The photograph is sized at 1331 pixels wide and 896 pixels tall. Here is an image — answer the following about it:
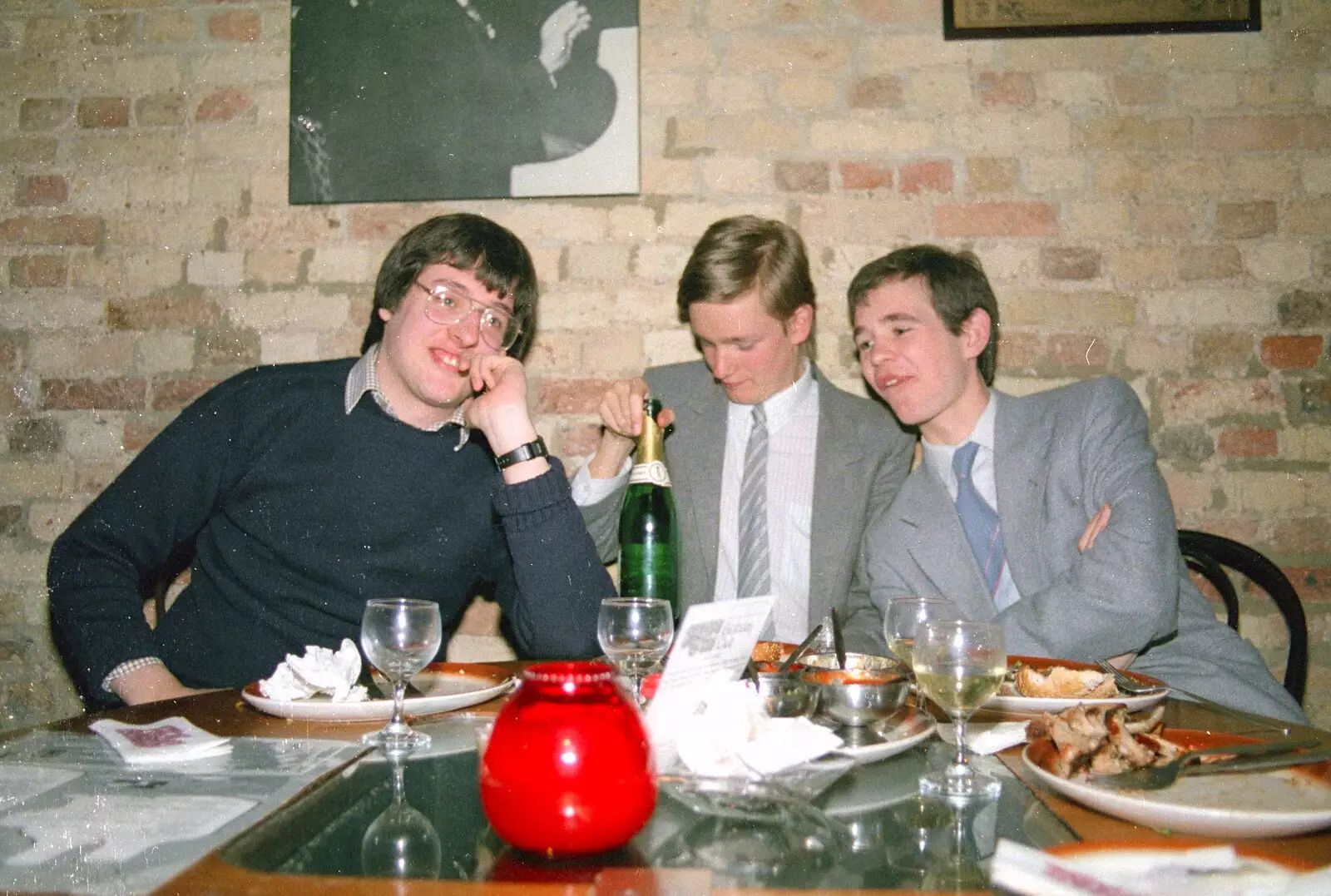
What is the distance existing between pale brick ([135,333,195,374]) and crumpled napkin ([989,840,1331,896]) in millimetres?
2548

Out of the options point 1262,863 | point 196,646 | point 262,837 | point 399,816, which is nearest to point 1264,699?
point 1262,863

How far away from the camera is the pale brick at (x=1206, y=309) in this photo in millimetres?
2455

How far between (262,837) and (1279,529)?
2523 mm

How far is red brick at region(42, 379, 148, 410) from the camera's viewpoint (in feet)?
8.63

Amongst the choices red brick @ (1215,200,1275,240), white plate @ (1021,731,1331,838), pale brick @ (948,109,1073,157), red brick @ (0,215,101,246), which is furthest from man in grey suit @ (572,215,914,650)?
red brick @ (0,215,101,246)

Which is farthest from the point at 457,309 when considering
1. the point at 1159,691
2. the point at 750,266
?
the point at 1159,691

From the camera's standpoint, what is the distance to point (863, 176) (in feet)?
8.30

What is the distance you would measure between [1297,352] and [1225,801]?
2017mm

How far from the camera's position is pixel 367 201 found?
259 cm

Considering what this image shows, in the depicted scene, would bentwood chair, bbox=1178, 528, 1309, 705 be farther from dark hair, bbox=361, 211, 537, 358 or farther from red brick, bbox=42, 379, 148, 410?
red brick, bbox=42, 379, 148, 410

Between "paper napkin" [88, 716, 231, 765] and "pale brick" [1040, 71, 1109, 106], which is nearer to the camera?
"paper napkin" [88, 716, 231, 765]

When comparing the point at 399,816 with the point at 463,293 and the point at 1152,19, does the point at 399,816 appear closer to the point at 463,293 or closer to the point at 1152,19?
the point at 463,293

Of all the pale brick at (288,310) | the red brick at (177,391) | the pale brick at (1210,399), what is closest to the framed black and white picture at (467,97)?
the pale brick at (288,310)

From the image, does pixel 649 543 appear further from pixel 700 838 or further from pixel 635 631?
pixel 700 838
